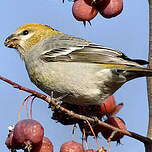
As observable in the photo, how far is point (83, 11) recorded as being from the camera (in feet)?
11.5

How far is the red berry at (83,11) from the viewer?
3514mm

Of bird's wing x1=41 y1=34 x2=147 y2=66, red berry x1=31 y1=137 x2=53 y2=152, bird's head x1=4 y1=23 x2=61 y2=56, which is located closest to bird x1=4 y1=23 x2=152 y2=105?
bird's wing x1=41 y1=34 x2=147 y2=66

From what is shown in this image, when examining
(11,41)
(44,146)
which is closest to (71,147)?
(44,146)

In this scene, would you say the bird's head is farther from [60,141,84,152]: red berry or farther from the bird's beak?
[60,141,84,152]: red berry

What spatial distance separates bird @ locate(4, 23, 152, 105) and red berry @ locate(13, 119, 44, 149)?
0.99 m

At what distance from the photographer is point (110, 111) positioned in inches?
145

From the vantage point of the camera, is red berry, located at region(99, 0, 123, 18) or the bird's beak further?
the bird's beak

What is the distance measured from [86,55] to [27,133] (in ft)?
4.72

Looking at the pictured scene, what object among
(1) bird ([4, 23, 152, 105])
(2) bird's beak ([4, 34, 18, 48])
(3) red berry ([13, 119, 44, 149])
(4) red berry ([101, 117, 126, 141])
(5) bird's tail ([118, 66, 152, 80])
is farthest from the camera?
(2) bird's beak ([4, 34, 18, 48])

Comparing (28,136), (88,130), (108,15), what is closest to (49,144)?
(28,136)

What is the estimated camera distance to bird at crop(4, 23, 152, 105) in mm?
3672

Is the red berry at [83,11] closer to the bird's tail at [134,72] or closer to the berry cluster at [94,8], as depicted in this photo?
the berry cluster at [94,8]

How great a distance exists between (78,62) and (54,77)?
1.16ft

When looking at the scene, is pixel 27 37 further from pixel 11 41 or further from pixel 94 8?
pixel 94 8
